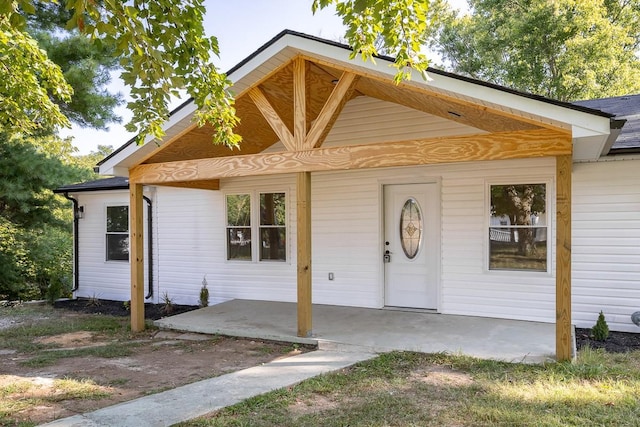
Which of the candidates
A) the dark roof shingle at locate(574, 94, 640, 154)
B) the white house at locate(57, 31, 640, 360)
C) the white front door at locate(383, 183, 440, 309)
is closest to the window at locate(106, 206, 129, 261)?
the white house at locate(57, 31, 640, 360)

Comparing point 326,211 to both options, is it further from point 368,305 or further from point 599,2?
point 599,2

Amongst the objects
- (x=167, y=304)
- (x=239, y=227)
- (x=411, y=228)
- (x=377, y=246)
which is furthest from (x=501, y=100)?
(x=167, y=304)

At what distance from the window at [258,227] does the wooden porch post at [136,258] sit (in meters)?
2.30

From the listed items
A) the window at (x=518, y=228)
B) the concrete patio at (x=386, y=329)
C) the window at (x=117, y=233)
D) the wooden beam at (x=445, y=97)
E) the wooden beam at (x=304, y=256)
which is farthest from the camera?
the window at (x=117, y=233)

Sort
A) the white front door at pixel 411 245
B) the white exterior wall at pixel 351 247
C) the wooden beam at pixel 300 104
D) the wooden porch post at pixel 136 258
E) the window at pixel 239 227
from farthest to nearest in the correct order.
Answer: the window at pixel 239 227
the white front door at pixel 411 245
the wooden porch post at pixel 136 258
the white exterior wall at pixel 351 247
the wooden beam at pixel 300 104

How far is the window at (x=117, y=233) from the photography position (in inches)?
410

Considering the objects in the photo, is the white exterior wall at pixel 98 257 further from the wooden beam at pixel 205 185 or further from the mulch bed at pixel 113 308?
the wooden beam at pixel 205 185

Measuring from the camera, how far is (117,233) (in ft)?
34.3

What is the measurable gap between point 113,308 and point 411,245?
624 cm

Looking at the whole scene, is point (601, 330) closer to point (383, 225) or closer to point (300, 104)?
point (383, 225)

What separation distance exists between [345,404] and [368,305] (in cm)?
409

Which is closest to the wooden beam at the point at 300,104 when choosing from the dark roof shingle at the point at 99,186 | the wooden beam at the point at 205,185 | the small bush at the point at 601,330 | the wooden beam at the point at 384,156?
the wooden beam at the point at 384,156

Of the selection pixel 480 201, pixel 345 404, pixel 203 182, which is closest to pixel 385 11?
pixel 345 404

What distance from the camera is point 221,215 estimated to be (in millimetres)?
9273
